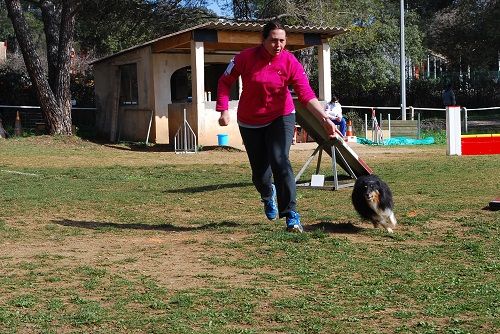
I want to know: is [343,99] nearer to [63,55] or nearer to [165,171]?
[63,55]

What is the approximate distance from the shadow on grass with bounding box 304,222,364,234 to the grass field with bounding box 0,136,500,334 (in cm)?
2

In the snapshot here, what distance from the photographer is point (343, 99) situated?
42.7 metres

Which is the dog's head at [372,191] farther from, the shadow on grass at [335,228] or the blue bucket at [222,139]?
the blue bucket at [222,139]

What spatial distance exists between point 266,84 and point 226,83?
0.56 m

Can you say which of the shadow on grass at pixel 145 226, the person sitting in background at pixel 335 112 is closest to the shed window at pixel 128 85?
the person sitting in background at pixel 335 112

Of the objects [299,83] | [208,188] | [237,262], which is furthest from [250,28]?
[237,262]

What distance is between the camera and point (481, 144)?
1909cm

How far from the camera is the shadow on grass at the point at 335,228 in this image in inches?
316

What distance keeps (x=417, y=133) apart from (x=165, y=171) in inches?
537

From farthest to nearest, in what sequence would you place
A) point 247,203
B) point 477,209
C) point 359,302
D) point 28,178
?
point 28,178 < point 247,203 < point 477,209 < point 359,302

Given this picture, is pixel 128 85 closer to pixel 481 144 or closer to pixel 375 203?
pixel 481 144

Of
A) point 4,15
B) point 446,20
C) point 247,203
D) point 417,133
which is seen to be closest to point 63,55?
point 417,133

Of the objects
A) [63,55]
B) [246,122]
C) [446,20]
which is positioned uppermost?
[446,20]

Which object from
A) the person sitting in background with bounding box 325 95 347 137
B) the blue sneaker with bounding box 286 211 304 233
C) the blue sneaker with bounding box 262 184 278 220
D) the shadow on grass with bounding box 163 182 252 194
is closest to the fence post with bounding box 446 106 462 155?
the person sitting in background with bounding box 325 95 347 137
